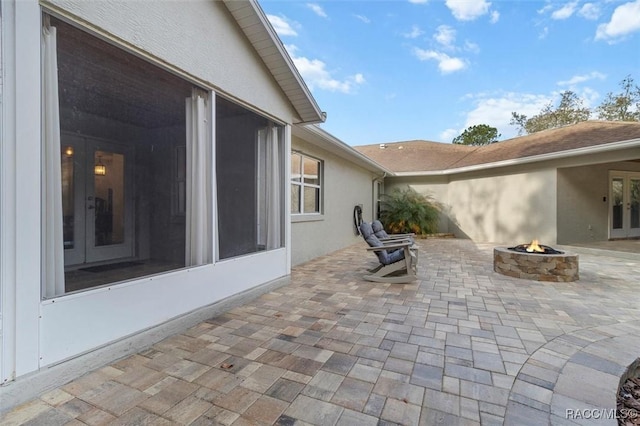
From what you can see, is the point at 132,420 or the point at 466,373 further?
the point at 466,373

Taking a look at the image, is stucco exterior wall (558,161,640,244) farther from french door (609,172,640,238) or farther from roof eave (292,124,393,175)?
roof eave (292,124,393,175)

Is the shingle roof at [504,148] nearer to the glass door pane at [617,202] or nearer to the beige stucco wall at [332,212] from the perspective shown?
the glass door pane at [617,202]

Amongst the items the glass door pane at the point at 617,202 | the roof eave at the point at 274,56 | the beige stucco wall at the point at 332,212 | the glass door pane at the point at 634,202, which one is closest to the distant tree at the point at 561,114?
the glass door pane at the point at 634,202

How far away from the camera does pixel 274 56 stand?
400cm

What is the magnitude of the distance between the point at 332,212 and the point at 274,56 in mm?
5134

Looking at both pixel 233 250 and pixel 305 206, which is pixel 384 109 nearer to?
pixel 305 206

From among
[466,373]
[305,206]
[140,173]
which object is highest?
[140,173]

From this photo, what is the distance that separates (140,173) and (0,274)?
4.44m

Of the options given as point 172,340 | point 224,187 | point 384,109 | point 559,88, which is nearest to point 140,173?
point 224,187

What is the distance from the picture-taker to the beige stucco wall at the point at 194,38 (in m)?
2.29

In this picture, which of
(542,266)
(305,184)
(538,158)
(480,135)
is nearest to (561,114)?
(480,135)

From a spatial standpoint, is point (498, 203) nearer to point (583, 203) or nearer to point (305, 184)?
point (583, 203)

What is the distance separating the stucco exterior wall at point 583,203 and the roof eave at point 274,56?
27.4 feet

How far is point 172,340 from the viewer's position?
279 centimetres
